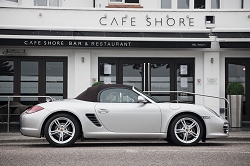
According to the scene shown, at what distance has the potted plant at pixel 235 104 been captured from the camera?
16891 millimetres

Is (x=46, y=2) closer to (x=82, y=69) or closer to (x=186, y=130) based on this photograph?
(x=82, y=69)

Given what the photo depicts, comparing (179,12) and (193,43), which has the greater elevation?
(179,12)

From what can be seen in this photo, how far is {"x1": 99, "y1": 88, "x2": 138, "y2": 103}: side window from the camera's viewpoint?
36.9 feet

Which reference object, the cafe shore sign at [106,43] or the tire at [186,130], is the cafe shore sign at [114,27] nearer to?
the cafe shore sign at [106,43]

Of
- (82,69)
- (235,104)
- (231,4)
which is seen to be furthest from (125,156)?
(231,4)

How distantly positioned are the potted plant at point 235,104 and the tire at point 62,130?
692 centimetres

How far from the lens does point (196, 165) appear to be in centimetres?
808

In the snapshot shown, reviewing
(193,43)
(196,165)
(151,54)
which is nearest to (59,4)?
(151,54)

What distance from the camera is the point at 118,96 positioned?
1127 cm

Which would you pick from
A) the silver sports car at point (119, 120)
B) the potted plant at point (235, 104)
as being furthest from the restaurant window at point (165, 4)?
the silver sports car at point (119, 120)

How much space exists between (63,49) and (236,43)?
6327 millimetres

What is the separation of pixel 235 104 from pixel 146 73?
3800 millimetres

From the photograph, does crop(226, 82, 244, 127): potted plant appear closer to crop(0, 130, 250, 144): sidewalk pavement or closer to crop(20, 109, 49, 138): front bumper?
crop(0, 130, 250, 144): sidewalk pavement

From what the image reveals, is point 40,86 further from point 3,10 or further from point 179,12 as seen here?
point 179,12
